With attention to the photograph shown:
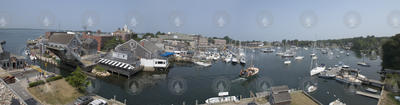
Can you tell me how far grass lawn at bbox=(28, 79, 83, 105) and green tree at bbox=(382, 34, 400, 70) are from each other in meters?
52.1

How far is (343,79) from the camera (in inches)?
1238

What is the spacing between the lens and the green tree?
34.0 metres

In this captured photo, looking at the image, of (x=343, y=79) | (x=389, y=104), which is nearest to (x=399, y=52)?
(x=343, y=79)

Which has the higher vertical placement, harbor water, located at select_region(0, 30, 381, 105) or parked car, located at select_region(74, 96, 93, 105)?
parked car, located at select_region(74, 96, 93, 105)

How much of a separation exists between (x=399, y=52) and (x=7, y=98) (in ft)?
190

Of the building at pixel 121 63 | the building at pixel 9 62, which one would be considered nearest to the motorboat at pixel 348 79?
the building at pixel 121 63

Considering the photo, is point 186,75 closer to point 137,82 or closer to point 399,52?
point 137,82

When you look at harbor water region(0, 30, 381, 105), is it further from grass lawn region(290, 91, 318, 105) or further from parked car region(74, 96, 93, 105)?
grass lawn region(290, 91, 318, 105)

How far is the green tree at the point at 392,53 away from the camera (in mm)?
34031

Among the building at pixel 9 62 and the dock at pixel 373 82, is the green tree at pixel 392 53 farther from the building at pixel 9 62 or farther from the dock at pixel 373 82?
the building at pixel 9 62

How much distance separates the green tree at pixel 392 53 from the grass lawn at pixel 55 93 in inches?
2051

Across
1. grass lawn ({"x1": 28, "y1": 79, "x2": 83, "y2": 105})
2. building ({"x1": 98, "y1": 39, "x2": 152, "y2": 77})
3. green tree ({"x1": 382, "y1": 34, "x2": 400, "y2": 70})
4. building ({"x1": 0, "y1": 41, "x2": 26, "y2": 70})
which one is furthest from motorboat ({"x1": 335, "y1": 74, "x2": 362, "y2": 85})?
building ({"x1": 0, "y1": 41, "x2": 26, "y2": 70})

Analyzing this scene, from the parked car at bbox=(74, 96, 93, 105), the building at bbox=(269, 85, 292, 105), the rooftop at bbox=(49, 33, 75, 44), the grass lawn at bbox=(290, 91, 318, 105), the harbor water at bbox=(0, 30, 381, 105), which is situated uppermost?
the rooftop at bbox=(49, 33, 75, 44)

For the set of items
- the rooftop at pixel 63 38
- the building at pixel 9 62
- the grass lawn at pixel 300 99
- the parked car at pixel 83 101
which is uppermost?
the rooftop at pixel 63 38
